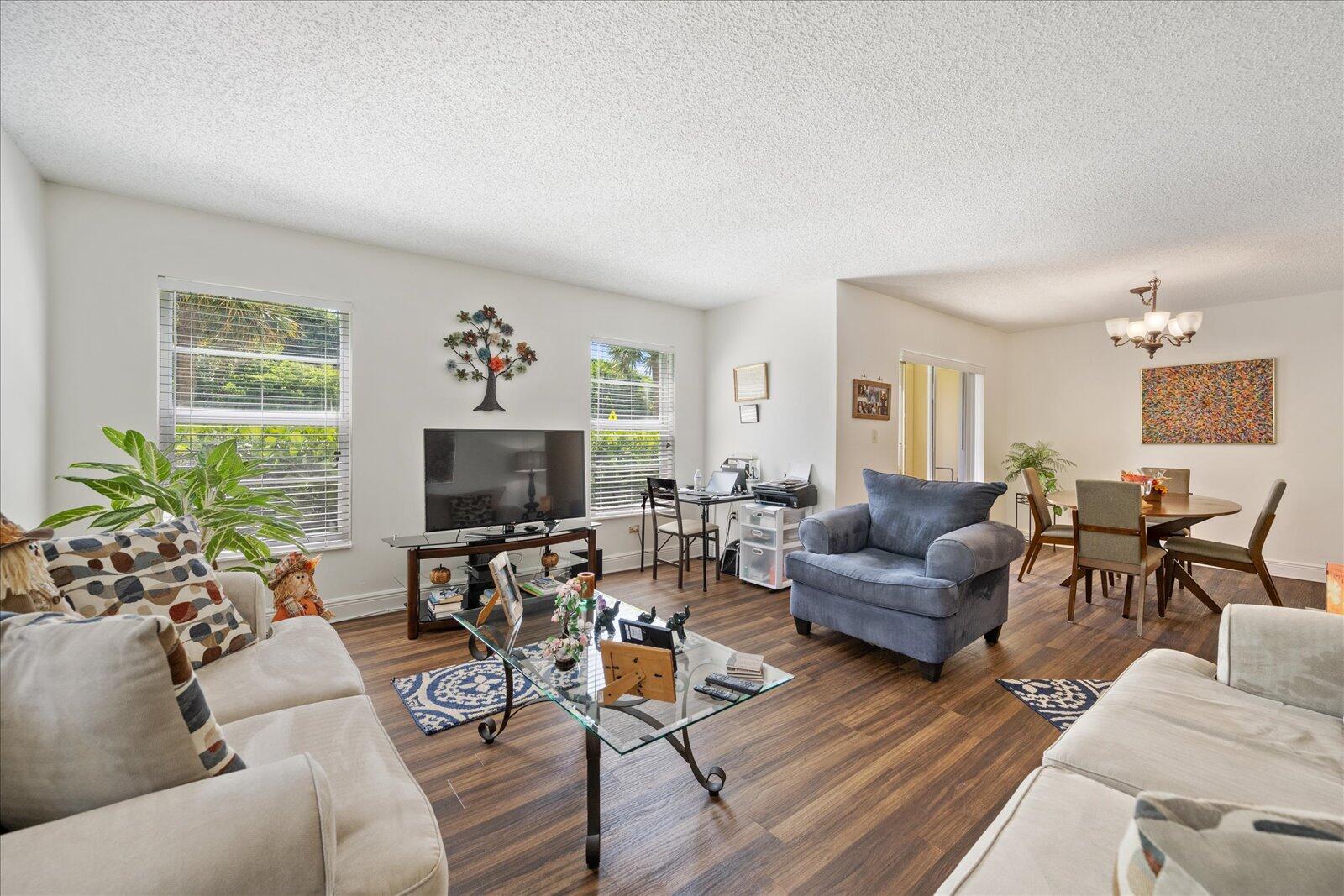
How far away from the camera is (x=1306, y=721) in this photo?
1.46 meters

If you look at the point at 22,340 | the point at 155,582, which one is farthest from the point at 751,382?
A: the point at 22,340

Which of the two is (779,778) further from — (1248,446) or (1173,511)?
(1248,446)

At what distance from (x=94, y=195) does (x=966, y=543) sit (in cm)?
483

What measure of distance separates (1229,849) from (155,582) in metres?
2.53

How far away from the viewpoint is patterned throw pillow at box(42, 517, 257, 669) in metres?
1.69

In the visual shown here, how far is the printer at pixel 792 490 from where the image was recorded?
14.5ft

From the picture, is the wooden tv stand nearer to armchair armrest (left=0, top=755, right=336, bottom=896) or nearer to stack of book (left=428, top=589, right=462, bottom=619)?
stack of book (left=428, top=589, right=462, bottom=619)

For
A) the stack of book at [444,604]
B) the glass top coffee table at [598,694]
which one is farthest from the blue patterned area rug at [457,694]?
the stack of book at [444,604]

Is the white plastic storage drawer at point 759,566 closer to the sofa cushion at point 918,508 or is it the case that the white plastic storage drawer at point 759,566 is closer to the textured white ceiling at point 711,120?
the sofa cushion at point 918,508

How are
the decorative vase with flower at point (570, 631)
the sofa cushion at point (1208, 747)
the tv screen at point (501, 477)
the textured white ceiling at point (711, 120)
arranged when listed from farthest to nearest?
the tv screen at point (501, 477) → the decorative vase with flower at point (570, 631) → the textured white ceiling at point (711, 120) → the sofa cushion at point (1208, 747)

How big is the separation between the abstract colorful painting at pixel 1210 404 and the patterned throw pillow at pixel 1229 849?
6.50 metres

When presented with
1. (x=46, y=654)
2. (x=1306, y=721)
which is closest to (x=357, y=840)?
(x=46, y=654)

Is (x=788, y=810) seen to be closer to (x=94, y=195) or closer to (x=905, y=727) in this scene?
(x=905, y=727)

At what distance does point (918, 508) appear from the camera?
11.1 feet
